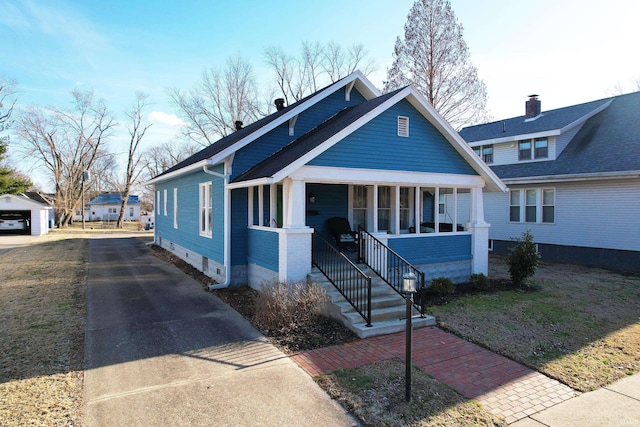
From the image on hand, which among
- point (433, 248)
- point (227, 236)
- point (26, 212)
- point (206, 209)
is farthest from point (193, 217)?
point (26, 212)

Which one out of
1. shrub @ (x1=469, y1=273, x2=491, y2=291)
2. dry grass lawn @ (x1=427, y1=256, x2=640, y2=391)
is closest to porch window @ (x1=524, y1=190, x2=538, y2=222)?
dry grass lawn @ (x1=427, y1=256, x2=640, y2=391)

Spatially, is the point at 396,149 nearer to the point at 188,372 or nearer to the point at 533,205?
the point at 188,372

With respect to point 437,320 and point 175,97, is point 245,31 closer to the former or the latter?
point 437,320

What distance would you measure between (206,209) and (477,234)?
26.6ft

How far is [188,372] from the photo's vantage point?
202 inches

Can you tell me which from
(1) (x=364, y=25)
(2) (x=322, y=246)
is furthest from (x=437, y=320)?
(1) (x=364, y=25)

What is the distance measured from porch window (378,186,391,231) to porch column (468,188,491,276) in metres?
2.35

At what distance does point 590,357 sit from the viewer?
232 inches

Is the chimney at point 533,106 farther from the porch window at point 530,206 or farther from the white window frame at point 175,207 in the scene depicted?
the white window frame at point 175,207

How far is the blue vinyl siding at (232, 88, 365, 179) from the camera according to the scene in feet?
32.9

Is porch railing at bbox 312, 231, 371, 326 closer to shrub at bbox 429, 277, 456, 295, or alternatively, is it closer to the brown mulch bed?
the brown mulch bed

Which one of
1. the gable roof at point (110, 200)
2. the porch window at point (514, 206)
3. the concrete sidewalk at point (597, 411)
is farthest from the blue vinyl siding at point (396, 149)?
the gable roof at point (110, 200)

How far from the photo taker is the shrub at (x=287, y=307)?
6.87m

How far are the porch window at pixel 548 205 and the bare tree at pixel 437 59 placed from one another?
9762 mm
